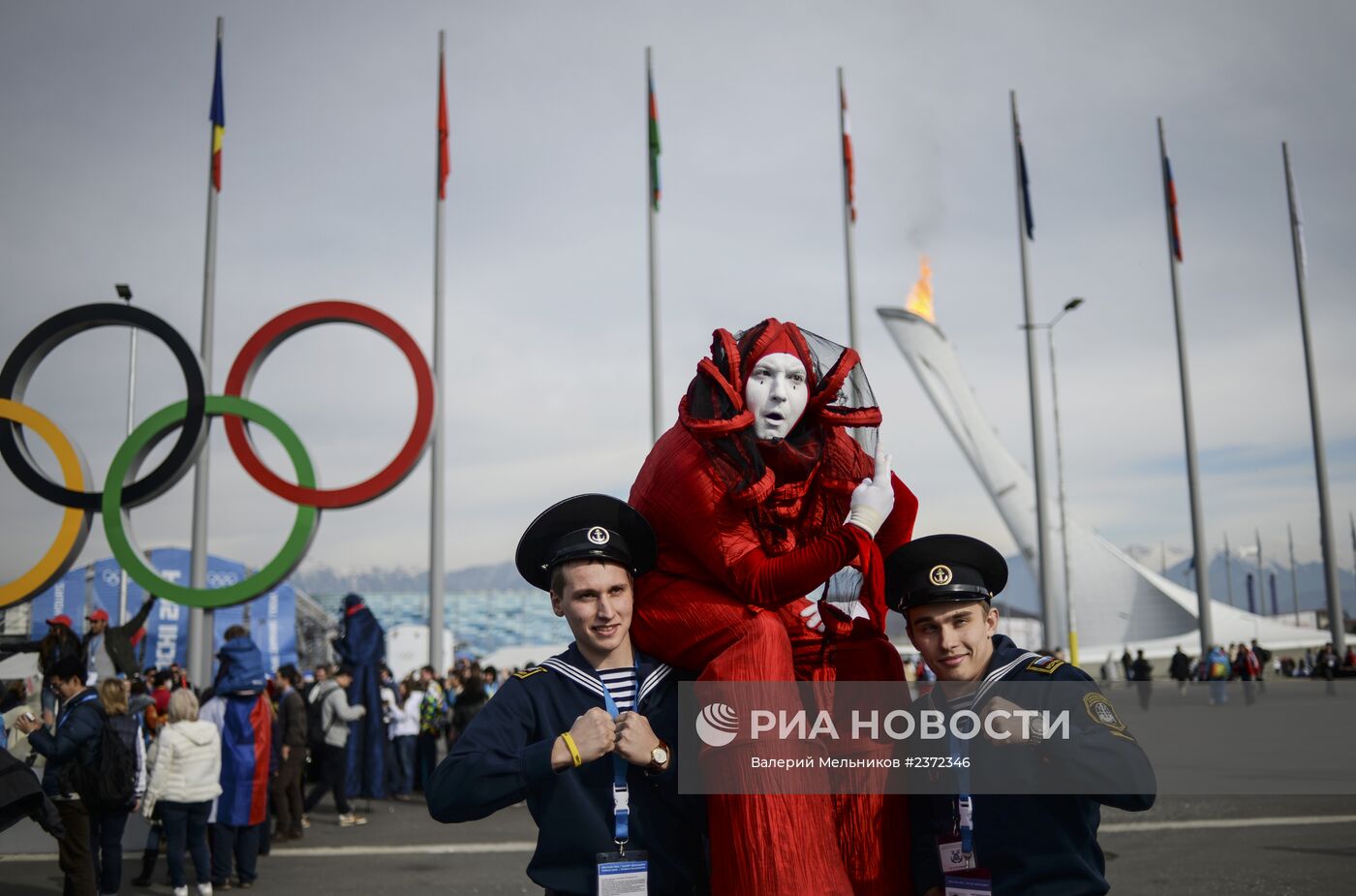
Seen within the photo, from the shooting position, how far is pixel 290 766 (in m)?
10.4

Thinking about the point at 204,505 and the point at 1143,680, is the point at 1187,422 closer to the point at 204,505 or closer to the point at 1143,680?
the point at 1143,680

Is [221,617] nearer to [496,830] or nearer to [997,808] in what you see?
[496,830]

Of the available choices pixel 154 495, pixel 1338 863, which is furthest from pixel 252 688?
pixel 1338 863

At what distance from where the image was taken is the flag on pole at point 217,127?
59.2 feet

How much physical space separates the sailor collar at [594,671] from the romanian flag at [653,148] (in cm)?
1809

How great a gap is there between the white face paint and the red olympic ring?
38.8 ft

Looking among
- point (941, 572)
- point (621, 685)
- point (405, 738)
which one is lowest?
point (405, 738)

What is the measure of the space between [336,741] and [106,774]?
4151 millimetres

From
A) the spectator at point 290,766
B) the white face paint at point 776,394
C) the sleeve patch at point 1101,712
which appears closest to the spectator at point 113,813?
the spectator at point 290,766

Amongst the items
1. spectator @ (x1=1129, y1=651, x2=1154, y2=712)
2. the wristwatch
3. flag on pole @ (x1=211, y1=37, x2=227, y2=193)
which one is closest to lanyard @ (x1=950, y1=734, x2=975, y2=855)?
the wristwatch

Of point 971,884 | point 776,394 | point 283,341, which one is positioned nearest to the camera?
point 971,884

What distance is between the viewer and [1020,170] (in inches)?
974

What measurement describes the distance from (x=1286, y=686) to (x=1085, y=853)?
26.7 meters

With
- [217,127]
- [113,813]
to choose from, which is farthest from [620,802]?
[217,127]
